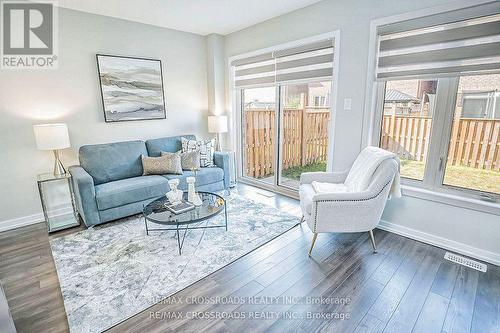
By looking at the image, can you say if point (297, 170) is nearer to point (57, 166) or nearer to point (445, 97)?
point (445, 97)

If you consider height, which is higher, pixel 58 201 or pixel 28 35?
pixel 28 35

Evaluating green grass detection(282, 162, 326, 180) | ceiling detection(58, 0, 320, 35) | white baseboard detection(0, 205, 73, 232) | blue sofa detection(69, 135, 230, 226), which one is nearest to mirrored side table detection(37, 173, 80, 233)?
white baseboard detection(0, 205, 73, 232)

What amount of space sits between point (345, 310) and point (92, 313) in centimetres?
172

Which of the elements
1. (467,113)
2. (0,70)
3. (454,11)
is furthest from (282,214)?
(0,70)

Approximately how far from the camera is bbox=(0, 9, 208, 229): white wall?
2.95m

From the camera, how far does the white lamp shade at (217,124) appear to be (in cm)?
427

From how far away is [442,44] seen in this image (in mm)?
2250

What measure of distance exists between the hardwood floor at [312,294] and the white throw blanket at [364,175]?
1.80ft

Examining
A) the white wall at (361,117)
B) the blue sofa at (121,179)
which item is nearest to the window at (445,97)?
the white wall at (361,117)

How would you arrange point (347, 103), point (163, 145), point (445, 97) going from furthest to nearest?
point (163, 145), point (347, 103), point (445, 97)

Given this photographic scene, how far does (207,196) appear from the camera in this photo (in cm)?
290

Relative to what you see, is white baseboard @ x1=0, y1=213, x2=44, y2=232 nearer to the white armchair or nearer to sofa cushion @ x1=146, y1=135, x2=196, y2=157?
sofa cushion @ x1=146, y1=135, x2=196, y2=157

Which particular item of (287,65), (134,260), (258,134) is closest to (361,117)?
(287,65)

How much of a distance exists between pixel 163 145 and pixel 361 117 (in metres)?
2.75
